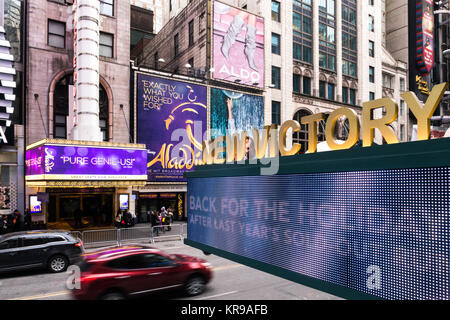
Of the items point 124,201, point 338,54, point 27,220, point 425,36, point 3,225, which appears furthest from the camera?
point 338,54

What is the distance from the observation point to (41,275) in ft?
45.9

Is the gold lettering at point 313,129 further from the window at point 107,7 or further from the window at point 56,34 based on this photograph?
the window at point 107,7

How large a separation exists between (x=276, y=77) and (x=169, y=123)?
13763 millimetres

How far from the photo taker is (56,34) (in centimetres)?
2525

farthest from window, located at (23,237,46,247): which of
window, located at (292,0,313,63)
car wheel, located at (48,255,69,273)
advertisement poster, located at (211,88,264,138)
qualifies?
window, located at (292,0,313,63)

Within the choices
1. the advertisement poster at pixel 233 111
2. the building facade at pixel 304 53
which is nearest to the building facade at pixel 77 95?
the building facade at pixel 304 53

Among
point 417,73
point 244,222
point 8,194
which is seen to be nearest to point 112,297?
point 244,222

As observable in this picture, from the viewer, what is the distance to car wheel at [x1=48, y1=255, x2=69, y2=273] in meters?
14.1

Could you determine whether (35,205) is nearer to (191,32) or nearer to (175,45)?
(191,32)

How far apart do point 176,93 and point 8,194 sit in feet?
48.2

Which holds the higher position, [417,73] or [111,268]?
[417,73]

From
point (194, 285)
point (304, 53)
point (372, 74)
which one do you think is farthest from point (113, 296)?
point (372, 74)

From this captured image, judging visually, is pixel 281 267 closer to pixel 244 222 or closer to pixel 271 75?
pixel 244 222

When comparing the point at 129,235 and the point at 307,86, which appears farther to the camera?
the point at 307,86
